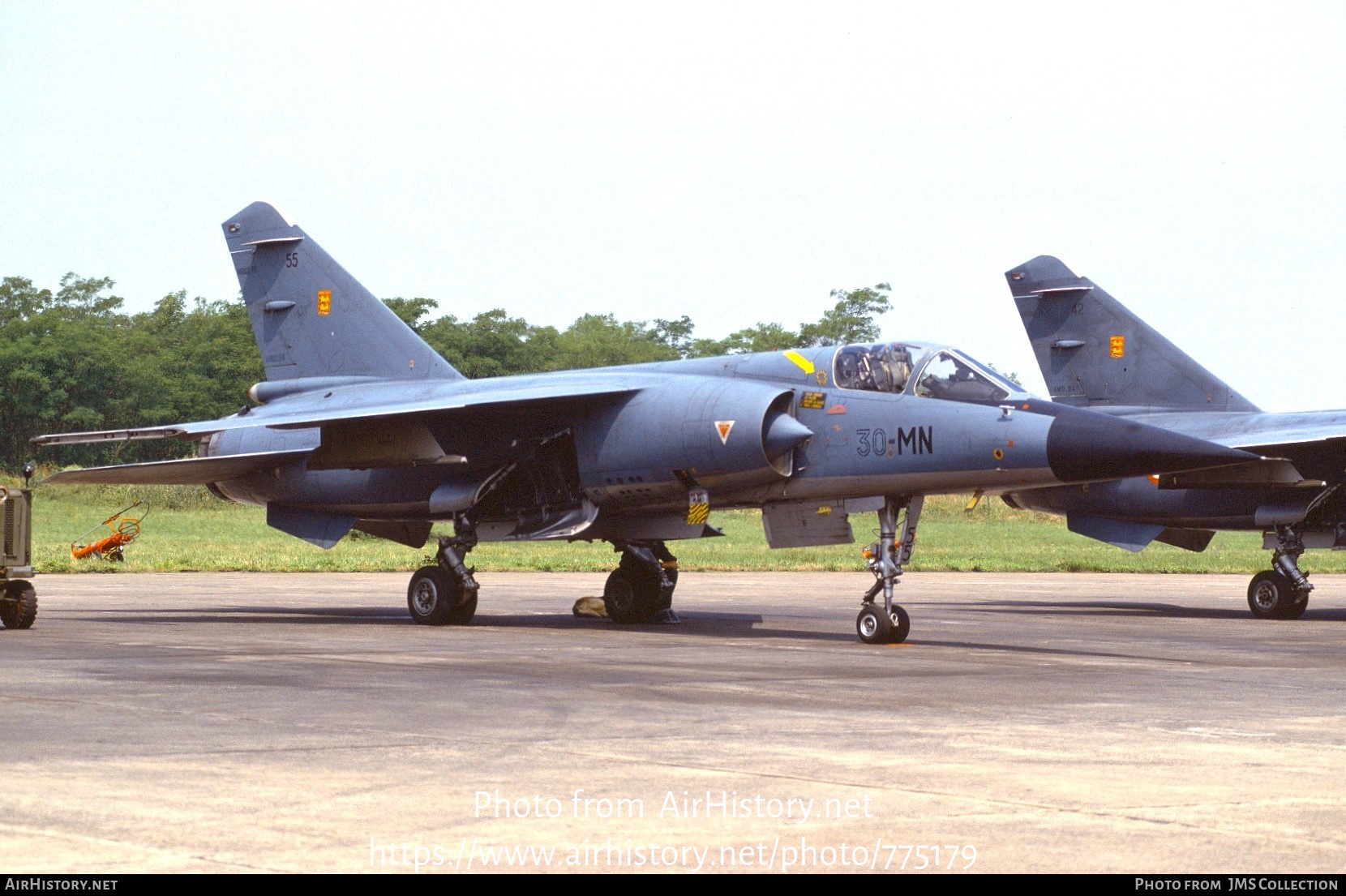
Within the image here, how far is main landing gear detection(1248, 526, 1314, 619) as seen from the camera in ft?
66.8

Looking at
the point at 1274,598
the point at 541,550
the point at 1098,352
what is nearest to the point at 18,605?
the point at 1274,598

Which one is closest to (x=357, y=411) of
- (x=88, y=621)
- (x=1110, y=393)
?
(x=88, y=621)

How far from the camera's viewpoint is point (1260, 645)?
1577 centimetres

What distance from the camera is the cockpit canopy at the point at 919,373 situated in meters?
15.2

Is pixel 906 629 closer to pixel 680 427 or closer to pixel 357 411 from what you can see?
pixel 680 427

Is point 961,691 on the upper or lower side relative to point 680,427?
lower

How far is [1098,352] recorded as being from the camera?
79.8 feet

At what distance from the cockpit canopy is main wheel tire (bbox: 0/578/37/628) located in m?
8.16

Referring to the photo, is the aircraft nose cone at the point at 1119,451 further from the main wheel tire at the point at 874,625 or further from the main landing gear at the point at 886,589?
the main wheel tire at the point at 874,625

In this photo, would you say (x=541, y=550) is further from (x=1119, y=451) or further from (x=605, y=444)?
(x=1119, y=451)

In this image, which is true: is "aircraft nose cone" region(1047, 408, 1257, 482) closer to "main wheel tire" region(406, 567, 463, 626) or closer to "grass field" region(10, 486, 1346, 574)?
"main wheel tire" region(406, 567, 463, 626)

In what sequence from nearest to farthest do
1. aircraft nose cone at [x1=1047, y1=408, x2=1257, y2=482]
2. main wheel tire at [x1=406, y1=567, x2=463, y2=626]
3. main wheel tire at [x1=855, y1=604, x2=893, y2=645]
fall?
aircraft nose cone at [x1=1047, y1=408, x2=1257, y2=482]
main wheel tire at [x1=855, y1=604, x2=893, y2=645]
main wheel tire at [x1=406, y1=567, x2=463, y2=626]

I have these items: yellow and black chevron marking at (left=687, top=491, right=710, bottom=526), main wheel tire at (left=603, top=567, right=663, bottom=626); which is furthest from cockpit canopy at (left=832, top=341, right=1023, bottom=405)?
main wheel tire at (left=603, top=567, right=663, bottom=626)
